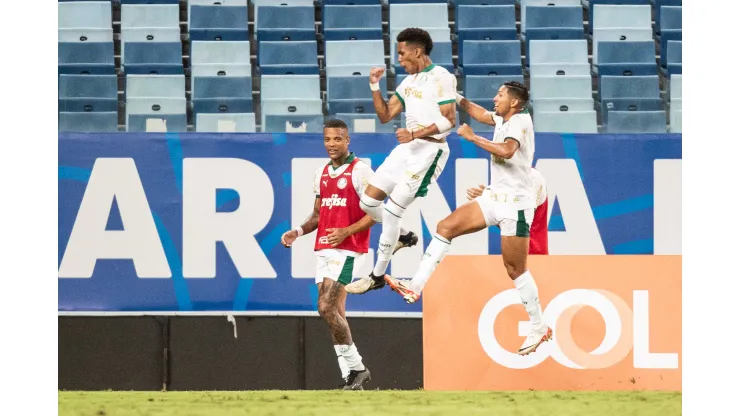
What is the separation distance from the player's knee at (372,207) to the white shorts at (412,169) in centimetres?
10

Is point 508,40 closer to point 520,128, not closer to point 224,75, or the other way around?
point 224,75

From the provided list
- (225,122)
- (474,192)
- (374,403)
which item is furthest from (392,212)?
(225,122)

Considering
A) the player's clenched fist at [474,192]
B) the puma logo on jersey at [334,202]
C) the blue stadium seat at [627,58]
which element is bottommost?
the puma logo on jersey at [334,202]

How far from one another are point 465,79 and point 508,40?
3.13 ft

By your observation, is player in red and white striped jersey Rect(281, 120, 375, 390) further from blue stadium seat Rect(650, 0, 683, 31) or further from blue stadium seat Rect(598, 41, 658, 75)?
blue stadium seat Rect(650, 0, 683, 31)

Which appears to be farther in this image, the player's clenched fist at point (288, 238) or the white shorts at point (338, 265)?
the player's clenched fist at point (288, 238)

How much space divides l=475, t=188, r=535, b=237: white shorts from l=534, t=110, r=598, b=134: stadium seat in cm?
227

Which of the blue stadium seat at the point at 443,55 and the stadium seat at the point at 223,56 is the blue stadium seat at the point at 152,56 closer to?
the stadium seat at the point at 223,56

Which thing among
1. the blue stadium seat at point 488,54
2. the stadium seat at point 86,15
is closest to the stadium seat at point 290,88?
the blue stadium seat at point 488,54

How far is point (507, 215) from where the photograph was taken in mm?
6285

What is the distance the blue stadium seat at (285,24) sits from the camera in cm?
988

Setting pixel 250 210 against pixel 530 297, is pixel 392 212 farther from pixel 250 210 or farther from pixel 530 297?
pixel 250 210

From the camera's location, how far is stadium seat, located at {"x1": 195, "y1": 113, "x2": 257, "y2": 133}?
8.27m
